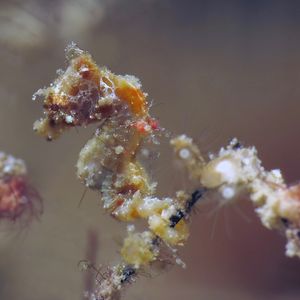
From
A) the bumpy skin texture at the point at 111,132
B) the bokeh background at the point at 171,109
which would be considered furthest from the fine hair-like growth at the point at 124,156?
the bokeh background at the point at 171,109

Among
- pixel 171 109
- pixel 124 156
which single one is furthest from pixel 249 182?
pixel 171 109

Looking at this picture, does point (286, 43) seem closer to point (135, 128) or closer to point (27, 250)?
point (135, 128)

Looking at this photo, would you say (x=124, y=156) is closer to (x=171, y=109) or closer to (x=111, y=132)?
(x=111, y=132)

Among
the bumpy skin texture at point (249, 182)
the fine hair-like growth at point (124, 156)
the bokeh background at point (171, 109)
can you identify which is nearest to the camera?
the bumpy skin texture at point (249, 182)

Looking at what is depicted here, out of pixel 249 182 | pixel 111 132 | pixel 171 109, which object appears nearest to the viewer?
pixel 249 182

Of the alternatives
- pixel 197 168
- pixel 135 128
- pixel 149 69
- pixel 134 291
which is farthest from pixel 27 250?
pixel 197 168

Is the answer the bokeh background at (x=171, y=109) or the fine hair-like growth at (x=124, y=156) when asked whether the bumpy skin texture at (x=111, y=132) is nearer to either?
the fine hair-like growth at (x=124, y=156)

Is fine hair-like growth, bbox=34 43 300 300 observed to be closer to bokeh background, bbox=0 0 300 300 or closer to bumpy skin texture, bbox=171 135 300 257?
bumpy skin texture, bbox=171 135 300 257
